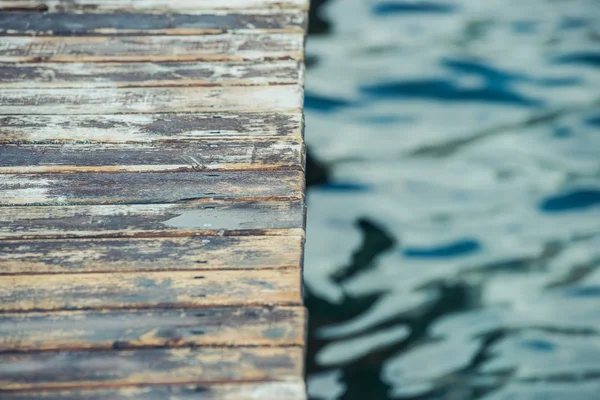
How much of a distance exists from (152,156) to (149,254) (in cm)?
43

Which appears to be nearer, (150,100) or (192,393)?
(192,393)

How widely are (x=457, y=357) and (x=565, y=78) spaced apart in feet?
10.3

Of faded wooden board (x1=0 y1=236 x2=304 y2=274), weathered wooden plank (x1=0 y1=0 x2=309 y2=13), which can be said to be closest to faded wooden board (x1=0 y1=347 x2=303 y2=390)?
faded wooden board (x1=0 y1=236 x2=304 y2=274)

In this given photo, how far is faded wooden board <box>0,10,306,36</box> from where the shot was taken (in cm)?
306

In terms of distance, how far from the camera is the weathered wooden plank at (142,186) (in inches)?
87.7

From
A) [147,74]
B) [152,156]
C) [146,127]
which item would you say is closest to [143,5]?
[147,74]

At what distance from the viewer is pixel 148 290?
193 cm

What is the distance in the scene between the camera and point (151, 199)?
2223mm

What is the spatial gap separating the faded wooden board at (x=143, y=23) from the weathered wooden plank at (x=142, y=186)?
0.89 metres

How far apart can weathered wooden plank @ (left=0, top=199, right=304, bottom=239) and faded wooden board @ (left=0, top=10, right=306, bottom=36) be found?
1033mm

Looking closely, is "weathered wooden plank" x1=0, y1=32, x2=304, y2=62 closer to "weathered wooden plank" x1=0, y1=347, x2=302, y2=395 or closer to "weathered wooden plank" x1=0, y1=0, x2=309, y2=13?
"weathered wooden plank" x1=0, y1=0, x2=309, y2=13

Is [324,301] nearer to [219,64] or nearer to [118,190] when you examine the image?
[219,64]

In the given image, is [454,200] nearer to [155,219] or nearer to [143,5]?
[143,5]

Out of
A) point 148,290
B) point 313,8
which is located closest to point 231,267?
point 148,290
